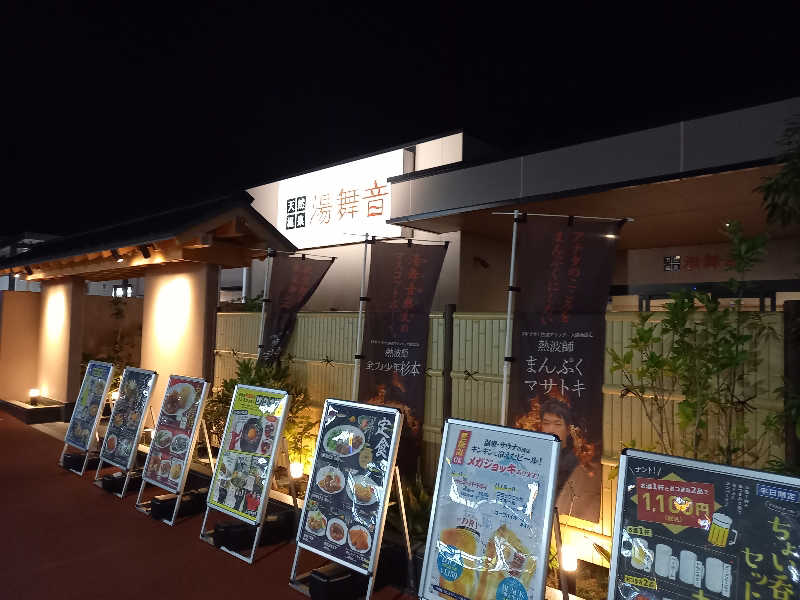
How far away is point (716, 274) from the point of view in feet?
30.5

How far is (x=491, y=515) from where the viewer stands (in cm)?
346

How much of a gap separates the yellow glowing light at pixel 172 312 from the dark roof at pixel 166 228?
0.90m

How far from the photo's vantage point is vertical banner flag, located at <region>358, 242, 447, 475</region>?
563 centimetres

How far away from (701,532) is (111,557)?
4.50m

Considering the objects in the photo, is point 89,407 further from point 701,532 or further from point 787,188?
point 787,188

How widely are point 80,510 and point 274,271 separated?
338 centimetres

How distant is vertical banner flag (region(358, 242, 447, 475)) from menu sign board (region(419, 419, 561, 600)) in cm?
183

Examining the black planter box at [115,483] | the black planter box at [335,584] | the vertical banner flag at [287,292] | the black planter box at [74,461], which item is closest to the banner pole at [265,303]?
the vertical banner flag at [287,292]

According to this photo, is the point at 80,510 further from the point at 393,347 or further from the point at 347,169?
the point at 347,169

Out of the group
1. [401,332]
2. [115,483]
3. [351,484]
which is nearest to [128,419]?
[115,483]

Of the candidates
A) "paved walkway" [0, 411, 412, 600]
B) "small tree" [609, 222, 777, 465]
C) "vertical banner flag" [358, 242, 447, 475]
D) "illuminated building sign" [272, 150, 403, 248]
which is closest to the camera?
"small tree" [609, 222, 777, 465]

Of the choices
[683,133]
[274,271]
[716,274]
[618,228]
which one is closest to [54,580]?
[274,271]

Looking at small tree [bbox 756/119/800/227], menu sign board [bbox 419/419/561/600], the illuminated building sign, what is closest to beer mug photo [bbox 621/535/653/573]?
menu sign board [bbox 419/419/561/600]

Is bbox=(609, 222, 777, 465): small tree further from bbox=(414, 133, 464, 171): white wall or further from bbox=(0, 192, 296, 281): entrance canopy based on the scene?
bbox=(414, 133, 464, 171): white wall
